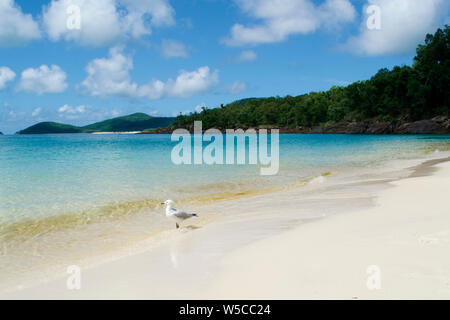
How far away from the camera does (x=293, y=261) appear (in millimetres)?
5094

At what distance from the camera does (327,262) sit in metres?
4.92

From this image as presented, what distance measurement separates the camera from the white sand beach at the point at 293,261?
13.6 ft

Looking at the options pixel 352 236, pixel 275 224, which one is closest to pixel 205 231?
pixel 275 224

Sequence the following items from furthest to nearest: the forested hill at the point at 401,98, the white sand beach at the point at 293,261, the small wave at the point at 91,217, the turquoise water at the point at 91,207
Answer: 1. the forested hill at the point at 401,98
2. the small wave at the point at 91,217
3. the turquoise water at the point at 91,207
4. the white sand beach at the point at 293,261

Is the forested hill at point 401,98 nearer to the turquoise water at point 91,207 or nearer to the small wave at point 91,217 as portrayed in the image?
the turquoise water at point 91,207

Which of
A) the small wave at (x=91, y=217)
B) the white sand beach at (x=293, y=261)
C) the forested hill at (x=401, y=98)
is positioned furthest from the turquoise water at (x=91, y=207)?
the forested hill at (x=401, y=98)

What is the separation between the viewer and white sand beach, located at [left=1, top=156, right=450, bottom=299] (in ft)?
13.6

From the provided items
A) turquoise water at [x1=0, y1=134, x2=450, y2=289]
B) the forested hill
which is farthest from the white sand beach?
the forested hill

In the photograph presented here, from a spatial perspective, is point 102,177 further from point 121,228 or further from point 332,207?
point 332,207

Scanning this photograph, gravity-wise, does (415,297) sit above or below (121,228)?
above

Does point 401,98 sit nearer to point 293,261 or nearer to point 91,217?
point 91,217

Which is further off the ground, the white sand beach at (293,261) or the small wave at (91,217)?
the white sand beach at (293,261)

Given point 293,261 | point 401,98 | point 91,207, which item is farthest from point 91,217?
point 401,98
